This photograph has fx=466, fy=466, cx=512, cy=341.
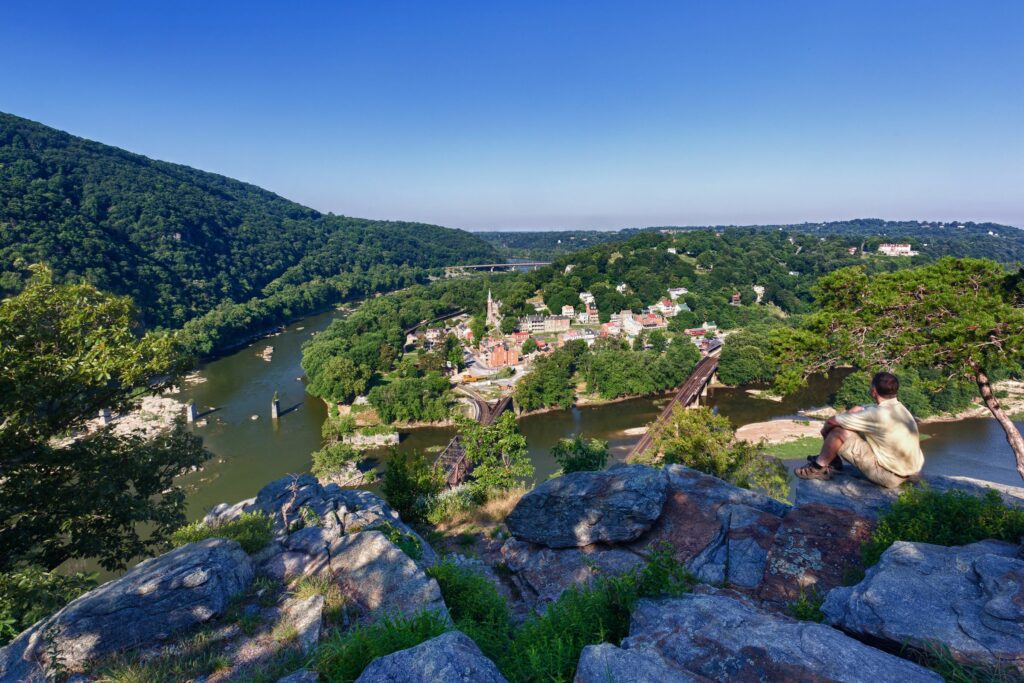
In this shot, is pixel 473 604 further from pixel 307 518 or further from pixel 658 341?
pixel 658 341

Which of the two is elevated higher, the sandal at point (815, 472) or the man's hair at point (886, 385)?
the man's hair at point (886, 385)

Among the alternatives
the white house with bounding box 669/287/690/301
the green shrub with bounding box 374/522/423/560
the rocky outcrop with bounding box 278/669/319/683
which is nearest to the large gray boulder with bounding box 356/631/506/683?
the rocky outcrop with bounding box 278/669/319/683

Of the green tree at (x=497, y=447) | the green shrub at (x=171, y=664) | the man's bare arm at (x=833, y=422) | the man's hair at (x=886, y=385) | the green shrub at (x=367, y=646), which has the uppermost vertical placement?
the man's hair at (x=886, y=385)

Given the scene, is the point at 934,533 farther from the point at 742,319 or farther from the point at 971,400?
the point at 742,319

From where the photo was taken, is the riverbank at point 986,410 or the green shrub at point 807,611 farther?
the riverbank at point 986,410

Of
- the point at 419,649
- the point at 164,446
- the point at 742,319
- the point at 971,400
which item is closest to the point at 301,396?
the point at 164,446

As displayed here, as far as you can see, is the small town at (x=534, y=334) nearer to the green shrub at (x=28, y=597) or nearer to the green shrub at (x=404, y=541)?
the green shrub at (x=404, y=541)

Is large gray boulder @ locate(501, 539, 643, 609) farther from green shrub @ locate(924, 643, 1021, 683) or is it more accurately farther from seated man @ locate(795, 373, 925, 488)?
green shrub @ locate(924, 643, 1021, 683)

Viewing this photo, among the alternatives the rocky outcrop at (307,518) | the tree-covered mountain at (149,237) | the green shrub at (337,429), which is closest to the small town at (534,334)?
the green shrub at (337,429)

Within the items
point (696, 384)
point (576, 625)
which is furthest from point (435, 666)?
point (696, 384)
